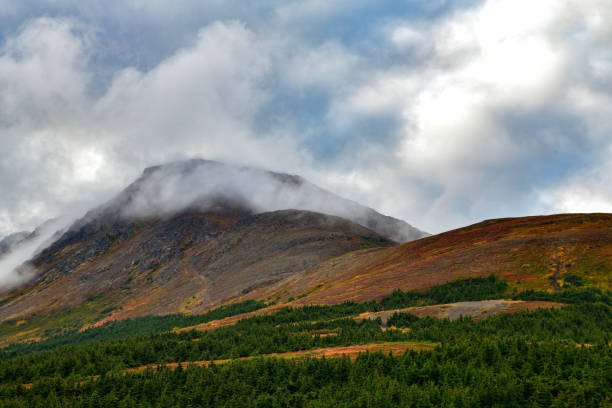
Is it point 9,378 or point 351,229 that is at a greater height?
point 351,229

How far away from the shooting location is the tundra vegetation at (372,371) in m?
19.3

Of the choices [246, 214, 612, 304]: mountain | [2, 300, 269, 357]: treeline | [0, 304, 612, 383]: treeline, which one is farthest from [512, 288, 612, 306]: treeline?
[2, 300, 269, 357]: treeline

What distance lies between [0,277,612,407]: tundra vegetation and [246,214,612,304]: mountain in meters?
11.3

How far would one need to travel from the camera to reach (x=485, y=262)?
231 feet

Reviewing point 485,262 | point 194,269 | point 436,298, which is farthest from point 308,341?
point 194,269

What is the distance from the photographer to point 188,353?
39938mm

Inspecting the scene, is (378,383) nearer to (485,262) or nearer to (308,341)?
(308,341)

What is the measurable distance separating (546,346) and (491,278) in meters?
41.7

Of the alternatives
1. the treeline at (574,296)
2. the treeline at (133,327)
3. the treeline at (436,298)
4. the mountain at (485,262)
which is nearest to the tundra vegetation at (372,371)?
the treeline at (574,296)

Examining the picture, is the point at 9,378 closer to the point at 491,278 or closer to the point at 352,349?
the point at 352,349

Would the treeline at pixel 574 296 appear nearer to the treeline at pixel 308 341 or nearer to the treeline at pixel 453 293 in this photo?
the treeline at pixel 308 341

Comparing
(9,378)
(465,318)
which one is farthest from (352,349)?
(9,378)

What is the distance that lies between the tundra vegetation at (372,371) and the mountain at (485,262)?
11.3 metres

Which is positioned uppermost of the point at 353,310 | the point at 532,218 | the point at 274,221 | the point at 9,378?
the point at 274,221
